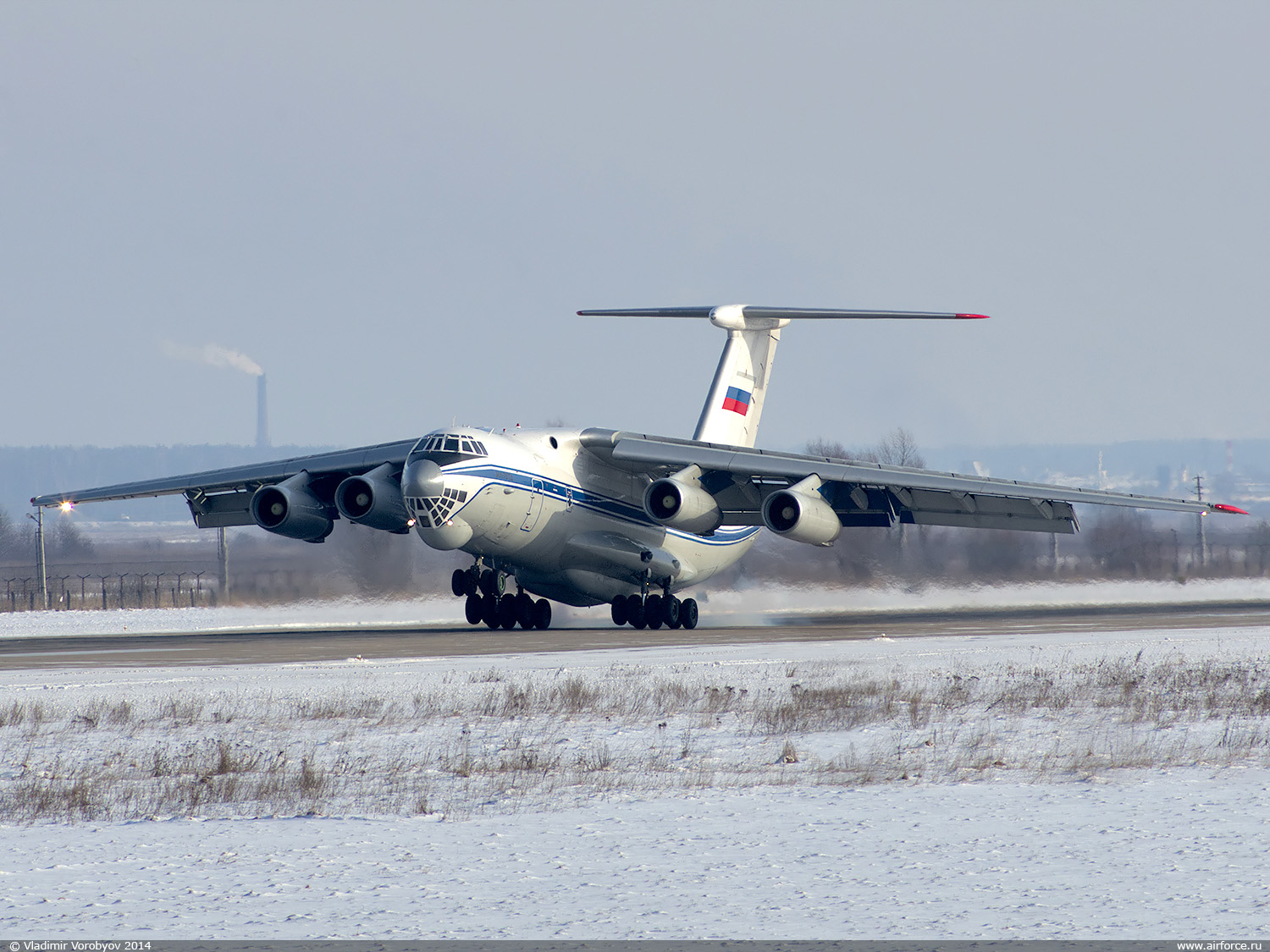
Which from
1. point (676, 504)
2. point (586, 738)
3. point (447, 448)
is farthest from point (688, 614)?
point (586, 738)

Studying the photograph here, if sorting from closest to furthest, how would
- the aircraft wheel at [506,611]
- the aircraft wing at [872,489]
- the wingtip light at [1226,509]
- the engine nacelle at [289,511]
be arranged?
the wingtip light at [1226,509], the aircraft wing at [872,489], the engine nacelle at [289,511], the aircraft wheel at [506,611]

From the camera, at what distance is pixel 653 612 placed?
25281 mm

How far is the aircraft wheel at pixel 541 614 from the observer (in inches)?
1004

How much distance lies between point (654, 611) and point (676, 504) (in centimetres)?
280

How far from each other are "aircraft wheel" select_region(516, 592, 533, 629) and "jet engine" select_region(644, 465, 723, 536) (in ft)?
10.1

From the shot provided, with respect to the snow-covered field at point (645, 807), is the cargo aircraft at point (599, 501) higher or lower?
higher

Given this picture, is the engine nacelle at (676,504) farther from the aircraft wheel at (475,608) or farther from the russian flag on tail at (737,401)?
the russian flag on tail at (737,401)

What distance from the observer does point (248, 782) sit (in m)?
8.41

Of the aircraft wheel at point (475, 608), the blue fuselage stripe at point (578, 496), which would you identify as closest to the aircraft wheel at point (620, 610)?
the blue fuselage stripe at point (578, 496)

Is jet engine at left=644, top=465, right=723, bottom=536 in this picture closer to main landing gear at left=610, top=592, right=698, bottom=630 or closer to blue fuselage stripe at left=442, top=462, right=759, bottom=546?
blue fuselage stripe at left=442, top=462, right=759, bottom=546

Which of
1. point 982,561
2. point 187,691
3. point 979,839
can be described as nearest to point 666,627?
point 982,561

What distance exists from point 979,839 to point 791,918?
168cm

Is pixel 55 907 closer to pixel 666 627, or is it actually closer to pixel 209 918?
pixel 209 918

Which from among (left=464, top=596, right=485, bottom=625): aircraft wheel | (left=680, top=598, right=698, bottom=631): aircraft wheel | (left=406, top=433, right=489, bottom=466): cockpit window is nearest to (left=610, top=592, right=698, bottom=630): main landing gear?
(left=680, top=598, right=698, bottom=631): aircraft wheel
